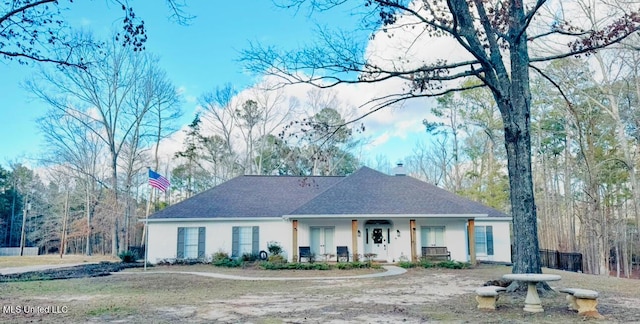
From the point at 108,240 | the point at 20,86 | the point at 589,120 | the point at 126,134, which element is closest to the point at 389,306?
the point at 589,120

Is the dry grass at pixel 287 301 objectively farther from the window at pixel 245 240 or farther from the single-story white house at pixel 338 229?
the window at pixel 245 240

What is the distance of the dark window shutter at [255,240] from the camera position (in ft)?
65.7

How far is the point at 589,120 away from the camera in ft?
73.2

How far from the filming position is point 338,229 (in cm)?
2003

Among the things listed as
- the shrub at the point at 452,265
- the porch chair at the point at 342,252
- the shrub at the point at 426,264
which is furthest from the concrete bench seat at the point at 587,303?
the porch chair at the point at 342,252

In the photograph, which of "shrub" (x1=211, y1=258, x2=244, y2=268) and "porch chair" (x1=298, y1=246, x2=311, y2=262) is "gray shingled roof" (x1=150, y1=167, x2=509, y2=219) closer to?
"porch chair" (x1=298, y1=246, x2=311, y2=262)

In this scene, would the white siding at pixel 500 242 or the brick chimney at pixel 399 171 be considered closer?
the white siding at pixel 500 242

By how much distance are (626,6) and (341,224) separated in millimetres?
13133

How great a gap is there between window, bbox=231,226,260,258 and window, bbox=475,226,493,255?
10298mm

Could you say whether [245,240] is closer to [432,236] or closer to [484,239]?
[432,236]

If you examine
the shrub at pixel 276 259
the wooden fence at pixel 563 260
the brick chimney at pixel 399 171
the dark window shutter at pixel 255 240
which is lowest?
the wooden fence at pixel 563 260

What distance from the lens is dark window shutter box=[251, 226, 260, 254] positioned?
2003 centimetres

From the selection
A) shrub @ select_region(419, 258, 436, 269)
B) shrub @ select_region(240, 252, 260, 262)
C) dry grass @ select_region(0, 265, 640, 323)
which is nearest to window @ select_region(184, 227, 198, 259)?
shrub @ select_region(240, 252, 260, 262)

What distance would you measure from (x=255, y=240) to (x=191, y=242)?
2.87 m
